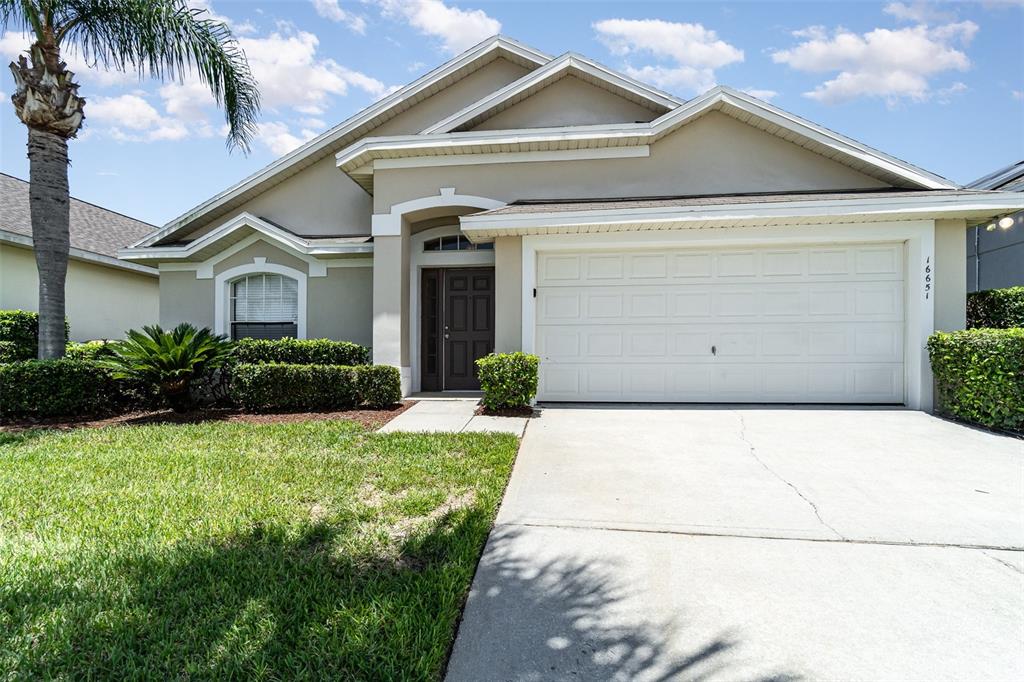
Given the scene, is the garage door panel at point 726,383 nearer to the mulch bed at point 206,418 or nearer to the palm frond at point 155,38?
the mulch bed at point 206,418

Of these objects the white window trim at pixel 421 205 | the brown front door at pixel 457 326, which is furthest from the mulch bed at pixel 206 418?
the white window trim at pixel 421 205

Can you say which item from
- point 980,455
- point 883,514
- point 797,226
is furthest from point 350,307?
point 980,455

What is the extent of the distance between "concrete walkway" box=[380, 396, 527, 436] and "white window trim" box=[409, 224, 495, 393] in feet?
6.43

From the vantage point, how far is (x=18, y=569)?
2.85m

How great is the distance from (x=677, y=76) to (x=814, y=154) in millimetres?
3821

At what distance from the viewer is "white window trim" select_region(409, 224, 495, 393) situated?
34.1 ft

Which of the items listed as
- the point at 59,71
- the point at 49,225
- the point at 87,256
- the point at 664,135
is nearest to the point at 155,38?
the point at 59,71

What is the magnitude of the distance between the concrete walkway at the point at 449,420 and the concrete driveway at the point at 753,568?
53.2 inches

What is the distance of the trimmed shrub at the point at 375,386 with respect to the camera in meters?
8.20

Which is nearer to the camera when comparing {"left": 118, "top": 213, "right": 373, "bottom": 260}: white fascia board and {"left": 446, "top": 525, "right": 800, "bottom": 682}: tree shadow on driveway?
{"left": 446, "top": 525, "right": 800, "bottom": 682}: tree shadow on driveway

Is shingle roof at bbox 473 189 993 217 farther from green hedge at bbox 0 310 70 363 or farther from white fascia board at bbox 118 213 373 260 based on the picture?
green hedge at bbox 0 310 70 363

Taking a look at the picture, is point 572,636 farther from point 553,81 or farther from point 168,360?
point 553,81

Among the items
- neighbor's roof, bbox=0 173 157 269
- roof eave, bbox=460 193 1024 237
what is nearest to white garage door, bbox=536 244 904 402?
roof eave, bbox=460 193 1024 237

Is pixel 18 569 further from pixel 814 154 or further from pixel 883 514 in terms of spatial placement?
pixel 814 154
